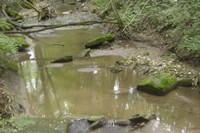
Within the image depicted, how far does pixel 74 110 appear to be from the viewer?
27.6ft

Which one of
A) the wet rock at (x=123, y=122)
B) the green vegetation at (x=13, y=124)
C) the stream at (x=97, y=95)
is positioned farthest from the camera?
the stream at (x=97, y=95)

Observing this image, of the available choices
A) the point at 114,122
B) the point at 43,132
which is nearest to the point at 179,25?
the point at 114,122

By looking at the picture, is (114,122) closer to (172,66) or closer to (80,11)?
(172,66)

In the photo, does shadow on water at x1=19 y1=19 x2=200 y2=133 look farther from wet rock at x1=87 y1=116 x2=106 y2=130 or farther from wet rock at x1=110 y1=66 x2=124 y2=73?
wet rock at x1=87 y1=116 x2=106 y2=130

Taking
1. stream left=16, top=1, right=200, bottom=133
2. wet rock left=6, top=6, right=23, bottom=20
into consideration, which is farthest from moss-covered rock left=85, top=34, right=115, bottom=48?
wet rock left=6, top=6, right=23, bottom=20

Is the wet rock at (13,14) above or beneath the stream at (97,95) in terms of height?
above

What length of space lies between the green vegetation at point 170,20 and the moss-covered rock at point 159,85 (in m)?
1.33

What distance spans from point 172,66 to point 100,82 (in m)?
2.39

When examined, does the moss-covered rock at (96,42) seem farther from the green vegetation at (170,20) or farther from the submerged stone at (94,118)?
the submerged stone at (94,118)

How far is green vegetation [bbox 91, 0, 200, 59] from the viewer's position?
34.2ft

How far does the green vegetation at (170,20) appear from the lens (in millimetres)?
10422

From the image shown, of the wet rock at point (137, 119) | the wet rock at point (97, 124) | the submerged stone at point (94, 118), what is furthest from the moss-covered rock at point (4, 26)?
the wet rock at point (137, 119)

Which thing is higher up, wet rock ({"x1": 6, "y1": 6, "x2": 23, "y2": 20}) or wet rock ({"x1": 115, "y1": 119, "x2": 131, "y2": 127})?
wet rock ({"x1": 6, "y1": 6, "x2": 23, "y2": 20})

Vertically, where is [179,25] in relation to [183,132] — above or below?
above
